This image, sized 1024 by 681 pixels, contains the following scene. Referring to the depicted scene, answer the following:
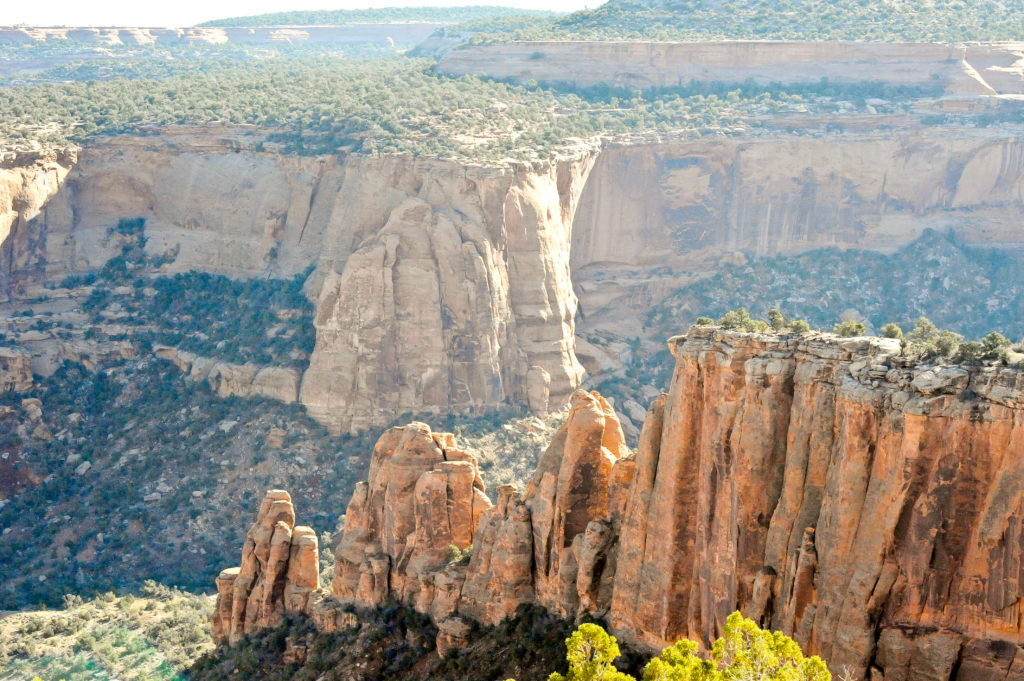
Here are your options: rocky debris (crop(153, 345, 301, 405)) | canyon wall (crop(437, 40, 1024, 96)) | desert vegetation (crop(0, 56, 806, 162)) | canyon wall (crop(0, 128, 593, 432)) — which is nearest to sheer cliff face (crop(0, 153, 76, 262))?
canyon wall (crop(0, 128, 593, 432))

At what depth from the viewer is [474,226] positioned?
7806 cm

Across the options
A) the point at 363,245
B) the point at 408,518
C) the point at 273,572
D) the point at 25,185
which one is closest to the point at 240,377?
the point at 363,245

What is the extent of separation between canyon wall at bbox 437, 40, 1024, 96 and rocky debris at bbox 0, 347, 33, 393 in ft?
126

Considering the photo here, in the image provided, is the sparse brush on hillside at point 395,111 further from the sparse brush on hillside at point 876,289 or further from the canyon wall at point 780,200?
the sparse brush on hillside at point 876,289

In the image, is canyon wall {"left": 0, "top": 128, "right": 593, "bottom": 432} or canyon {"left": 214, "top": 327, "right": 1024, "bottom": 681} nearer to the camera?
canyon {"left": 214, "top": 327, "right": 1024, "bottom": 681}

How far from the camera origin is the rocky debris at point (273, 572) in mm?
53438

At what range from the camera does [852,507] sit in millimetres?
33062

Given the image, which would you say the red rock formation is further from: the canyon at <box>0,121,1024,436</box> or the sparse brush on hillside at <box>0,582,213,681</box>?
the canyon at <box>0,121,1024,436</box>

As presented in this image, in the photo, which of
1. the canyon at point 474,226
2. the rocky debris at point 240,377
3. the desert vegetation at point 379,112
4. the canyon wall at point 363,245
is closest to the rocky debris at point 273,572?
the canyon at point 474,226

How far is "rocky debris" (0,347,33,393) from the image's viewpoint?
259 ft

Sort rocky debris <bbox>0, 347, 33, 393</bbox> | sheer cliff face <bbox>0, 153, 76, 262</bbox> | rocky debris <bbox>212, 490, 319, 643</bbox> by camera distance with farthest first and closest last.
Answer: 1. sheer cliff face <bbox>0, 153, 76, 262</bbox>
2. rocky debris <bbox>0, 347, 33, 393</bbox>
3. rocky debris <bbox>212, 490, 319, 643</bbox>

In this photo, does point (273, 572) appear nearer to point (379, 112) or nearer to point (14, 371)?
point (14, 371)

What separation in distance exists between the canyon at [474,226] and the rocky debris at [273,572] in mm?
21674

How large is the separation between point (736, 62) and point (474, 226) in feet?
112
